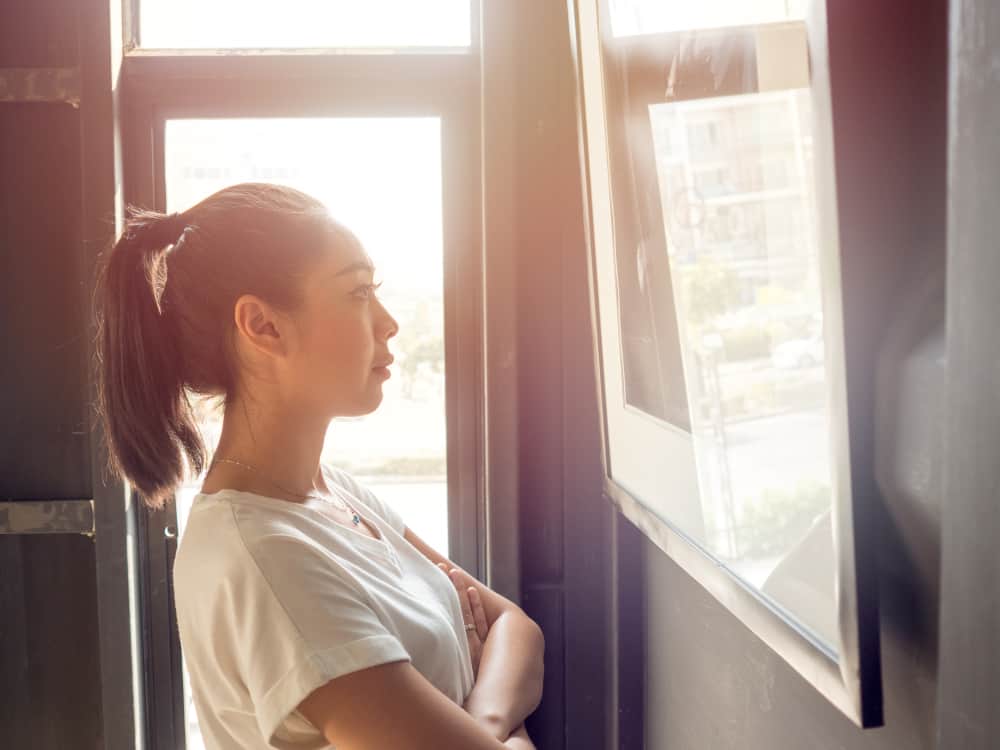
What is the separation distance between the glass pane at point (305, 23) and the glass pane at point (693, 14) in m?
0.93

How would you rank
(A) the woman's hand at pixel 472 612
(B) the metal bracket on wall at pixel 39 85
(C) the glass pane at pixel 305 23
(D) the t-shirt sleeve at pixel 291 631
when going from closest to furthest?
(D) the t-shirt sleeve at pixel 291 631
(A) the woman's hand at pixel 472 612
(B) the metal bracket on wall at pixel 39 85
(C) the glass pane at pixel 305 23

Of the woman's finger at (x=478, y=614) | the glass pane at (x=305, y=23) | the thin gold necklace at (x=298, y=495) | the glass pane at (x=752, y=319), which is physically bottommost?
the woman's finger at (x=478, y=614)

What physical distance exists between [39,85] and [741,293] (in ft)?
5.26

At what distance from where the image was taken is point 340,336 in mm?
1100

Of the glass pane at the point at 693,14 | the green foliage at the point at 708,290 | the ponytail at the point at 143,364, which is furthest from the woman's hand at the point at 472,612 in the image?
the glass pane at the point at 693,14

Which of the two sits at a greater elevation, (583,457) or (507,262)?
(507,262)

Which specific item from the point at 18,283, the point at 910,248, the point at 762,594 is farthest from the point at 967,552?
the point at 18,283

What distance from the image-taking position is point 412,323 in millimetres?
1964

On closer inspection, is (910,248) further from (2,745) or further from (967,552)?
(2,745)

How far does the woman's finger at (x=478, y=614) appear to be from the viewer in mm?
1407

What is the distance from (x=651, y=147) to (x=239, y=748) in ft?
2.63

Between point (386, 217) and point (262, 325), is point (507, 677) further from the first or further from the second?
point (386, 217)

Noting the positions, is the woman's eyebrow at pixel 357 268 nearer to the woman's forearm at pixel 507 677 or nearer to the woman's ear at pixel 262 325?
the woman's ear at pixel 262 325

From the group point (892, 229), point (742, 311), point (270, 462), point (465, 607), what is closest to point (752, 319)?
point (742, 311)
